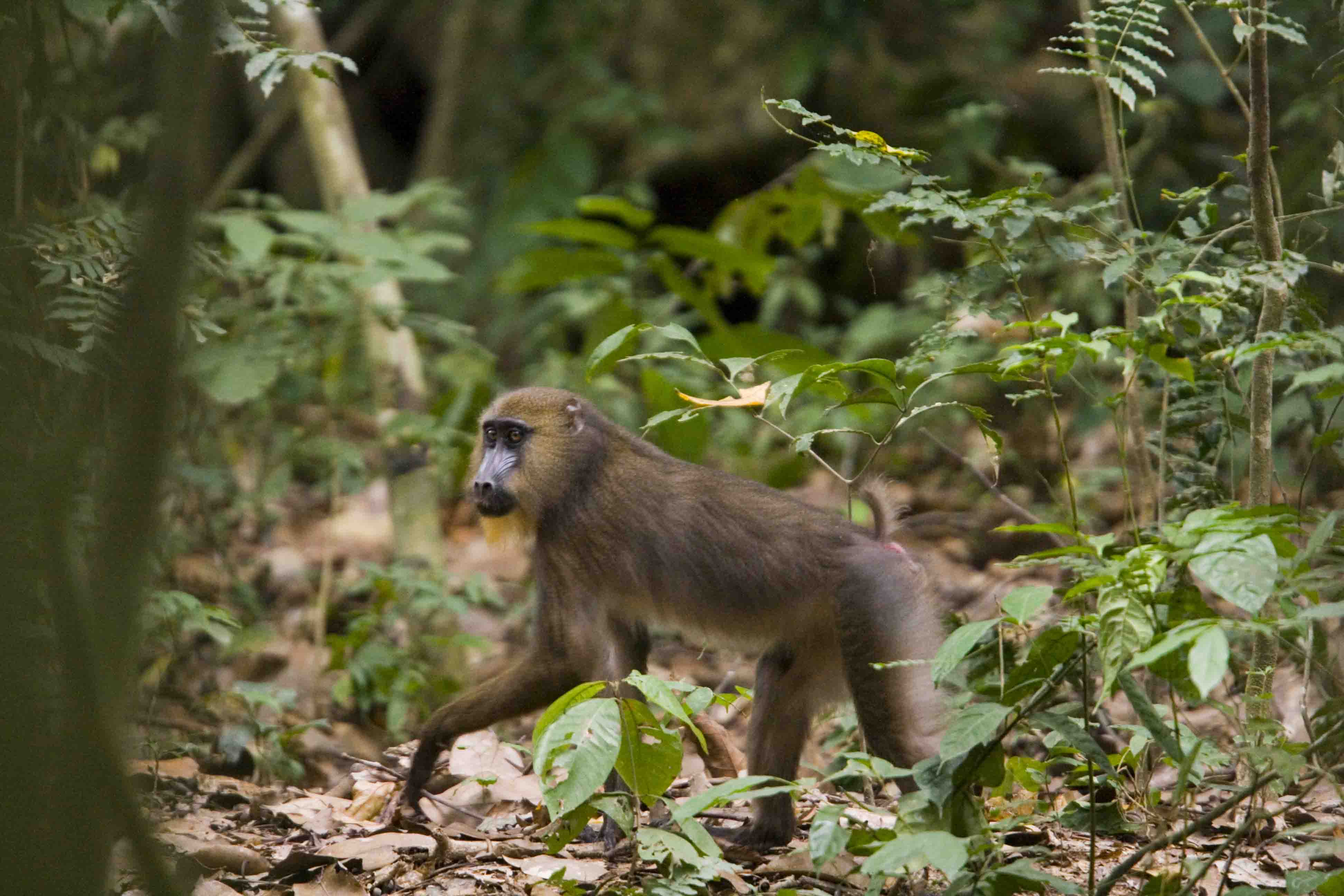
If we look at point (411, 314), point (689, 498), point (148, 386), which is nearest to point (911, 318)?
point (411, 314)

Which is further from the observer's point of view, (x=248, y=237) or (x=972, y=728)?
(x=248, y=237)

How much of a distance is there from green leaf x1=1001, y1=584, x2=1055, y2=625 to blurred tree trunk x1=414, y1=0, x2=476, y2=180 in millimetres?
10324

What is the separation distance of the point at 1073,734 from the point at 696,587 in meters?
2.01

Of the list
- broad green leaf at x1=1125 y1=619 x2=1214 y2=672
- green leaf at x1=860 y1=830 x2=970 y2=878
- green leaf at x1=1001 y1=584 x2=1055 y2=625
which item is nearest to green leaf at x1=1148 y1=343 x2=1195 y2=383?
green leaf at x1=1001 y1=584 x2=1055 y2=625

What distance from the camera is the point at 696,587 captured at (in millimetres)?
5004

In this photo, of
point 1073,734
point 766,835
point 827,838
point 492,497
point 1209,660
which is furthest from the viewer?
point 492,497

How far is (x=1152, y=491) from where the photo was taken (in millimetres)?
4738

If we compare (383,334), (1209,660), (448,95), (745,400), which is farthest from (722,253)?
(448,95)

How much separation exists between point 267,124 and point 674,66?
12.4 feet

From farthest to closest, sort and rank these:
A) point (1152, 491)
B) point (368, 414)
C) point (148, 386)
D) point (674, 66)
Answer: point (674, 66)
point (368, 414)
point (1152, 491)
point (148, 386)

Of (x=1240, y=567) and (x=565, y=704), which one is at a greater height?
(x=1240, y=567)

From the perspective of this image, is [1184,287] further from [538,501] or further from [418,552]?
[418,552]

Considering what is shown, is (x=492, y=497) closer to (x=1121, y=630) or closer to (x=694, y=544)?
(x=694, y=544)

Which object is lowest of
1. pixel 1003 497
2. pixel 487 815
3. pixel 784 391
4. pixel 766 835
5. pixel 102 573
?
pixel 766 835
